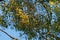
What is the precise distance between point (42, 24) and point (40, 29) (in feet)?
0.61

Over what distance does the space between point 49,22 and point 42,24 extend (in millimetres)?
272

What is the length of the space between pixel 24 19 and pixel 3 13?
1.05 meters

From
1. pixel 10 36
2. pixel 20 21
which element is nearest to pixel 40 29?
pixel 20 21

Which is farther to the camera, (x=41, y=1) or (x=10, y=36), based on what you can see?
(x=10, y=36)

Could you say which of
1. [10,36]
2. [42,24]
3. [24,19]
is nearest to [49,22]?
[42,24]

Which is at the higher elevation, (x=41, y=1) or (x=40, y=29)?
(x=41, y=1)

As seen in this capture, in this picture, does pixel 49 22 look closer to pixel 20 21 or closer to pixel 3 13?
pixel 20 21

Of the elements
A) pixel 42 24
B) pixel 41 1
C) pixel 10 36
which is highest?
pixel 41 1

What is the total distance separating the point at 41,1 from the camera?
966 cm

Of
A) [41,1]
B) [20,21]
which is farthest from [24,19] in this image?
[41,1]

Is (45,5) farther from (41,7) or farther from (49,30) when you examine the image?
(49,30)

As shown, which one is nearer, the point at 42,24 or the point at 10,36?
the point at 42,24

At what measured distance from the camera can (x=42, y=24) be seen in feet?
31.1

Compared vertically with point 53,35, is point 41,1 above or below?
above
